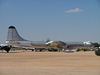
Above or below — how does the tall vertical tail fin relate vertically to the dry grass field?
above

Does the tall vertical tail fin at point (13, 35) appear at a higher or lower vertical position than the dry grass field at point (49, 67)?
higher

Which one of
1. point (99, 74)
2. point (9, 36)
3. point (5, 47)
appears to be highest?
point (9, 36)

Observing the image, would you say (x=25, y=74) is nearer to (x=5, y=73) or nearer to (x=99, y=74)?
(x=5, y=73)

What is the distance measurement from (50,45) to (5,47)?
6472 cm

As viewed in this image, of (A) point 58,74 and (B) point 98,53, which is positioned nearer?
(A) point 58,74

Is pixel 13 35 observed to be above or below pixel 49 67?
above

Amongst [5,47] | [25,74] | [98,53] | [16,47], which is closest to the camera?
[25,74]

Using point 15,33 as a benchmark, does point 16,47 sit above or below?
below

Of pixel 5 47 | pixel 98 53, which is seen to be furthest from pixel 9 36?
pixel 98 53

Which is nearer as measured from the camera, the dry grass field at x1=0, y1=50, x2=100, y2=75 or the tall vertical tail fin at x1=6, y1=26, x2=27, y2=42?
the dry grass field at x1=0, y1=50, x2=100, y2=75

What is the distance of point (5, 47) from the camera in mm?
64938

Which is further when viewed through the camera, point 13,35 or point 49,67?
point 13,35

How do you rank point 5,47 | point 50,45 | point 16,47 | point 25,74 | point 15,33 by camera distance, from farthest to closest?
point 15,33, point 50,45, point 16,47, point 5,47, point 25,74

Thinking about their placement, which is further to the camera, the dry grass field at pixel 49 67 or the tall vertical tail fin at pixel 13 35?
the tall vertical tail fin at pixel 13 35
